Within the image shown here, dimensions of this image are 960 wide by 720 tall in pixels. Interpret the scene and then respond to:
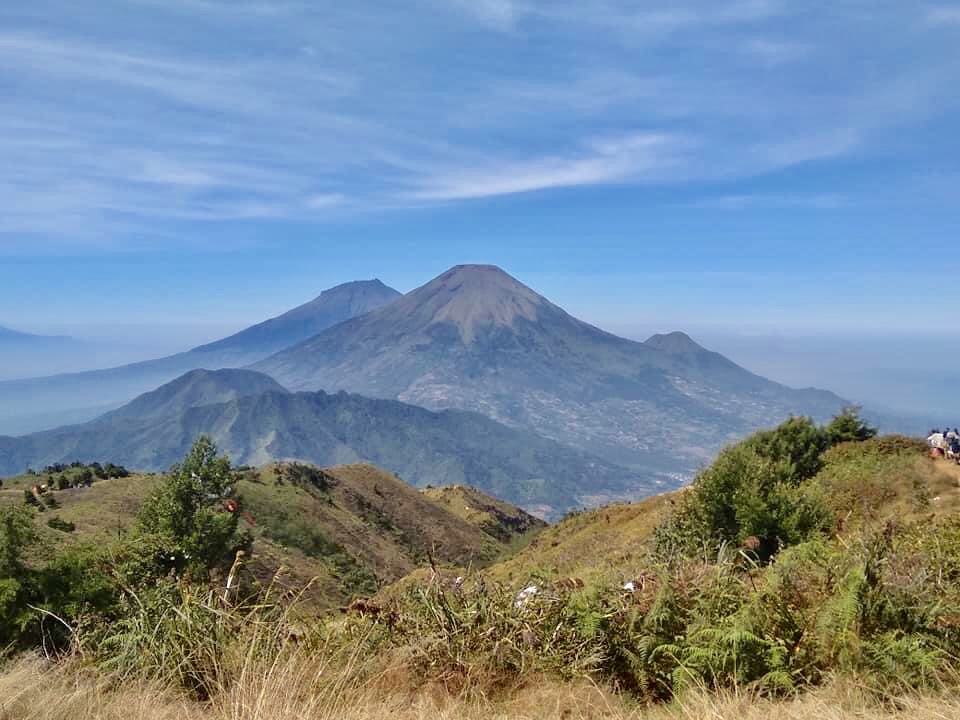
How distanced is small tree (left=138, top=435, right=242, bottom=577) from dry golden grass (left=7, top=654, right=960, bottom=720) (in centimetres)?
1661

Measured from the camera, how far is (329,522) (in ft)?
166

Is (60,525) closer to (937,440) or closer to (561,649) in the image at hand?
(561,649)

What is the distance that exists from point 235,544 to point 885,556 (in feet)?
68.0

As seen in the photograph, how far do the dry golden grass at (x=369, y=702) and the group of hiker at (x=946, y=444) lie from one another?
20287 millimetres

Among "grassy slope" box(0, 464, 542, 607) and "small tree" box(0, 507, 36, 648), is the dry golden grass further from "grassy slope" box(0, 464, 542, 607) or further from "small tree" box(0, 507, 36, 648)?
"grassy slope" box(0, 464, 542, 607)

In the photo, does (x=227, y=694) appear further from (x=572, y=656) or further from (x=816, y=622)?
(x=816, y=622)

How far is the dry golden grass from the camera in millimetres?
2938

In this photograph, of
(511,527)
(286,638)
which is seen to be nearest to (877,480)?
(286,638)

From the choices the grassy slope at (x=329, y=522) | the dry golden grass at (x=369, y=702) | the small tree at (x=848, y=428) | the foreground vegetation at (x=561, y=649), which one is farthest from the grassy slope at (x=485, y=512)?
the dry golden grass at (x=369, y=702)

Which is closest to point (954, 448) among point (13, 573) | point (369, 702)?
point (369, 702)

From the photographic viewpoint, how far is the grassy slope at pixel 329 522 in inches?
1278

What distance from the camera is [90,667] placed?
3727mm

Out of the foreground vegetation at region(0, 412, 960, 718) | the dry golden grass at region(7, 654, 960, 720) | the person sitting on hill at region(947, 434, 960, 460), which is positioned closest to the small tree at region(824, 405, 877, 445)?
the person sitting on hill at region(947, 434, 960, 460)

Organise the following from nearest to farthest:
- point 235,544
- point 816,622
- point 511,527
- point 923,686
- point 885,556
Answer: point 923,686 → point 816,622 → point 885,556 → point 235,544 → point 511,527
